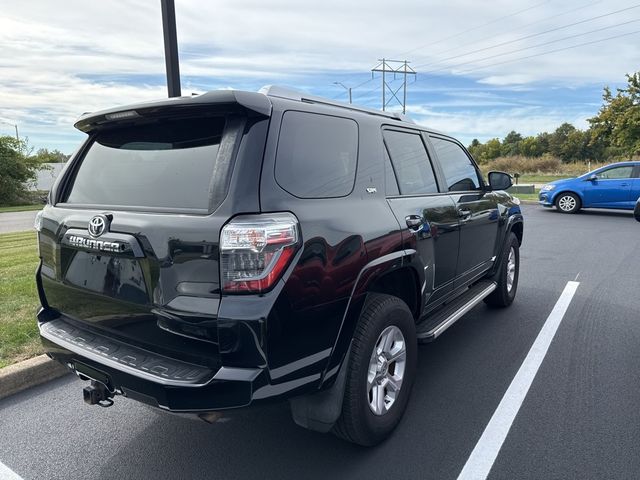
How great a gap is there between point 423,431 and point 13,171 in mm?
33063

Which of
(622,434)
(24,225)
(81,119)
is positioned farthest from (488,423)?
(24,225)

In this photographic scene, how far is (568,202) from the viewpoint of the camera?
15.3 meters

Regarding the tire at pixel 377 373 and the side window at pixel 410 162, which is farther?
the side window at pixel 410 162

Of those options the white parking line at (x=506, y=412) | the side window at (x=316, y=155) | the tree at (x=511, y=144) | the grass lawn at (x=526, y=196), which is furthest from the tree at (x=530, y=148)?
the side window at (x=316, y=155)

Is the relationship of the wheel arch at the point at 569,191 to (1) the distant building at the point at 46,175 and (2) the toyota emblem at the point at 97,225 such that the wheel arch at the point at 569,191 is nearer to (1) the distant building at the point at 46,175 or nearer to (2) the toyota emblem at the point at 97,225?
(2) the toyota emblem at the point at 97,225

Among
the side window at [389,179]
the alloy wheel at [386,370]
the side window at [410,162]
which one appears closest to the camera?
the alloy wheel at [386,370]

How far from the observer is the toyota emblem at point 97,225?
2.37 meters

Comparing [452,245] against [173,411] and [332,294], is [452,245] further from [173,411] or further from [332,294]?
[173,411]

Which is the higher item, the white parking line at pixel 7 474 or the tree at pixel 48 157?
the tree at pixel 48 157

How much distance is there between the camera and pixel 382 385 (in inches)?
111

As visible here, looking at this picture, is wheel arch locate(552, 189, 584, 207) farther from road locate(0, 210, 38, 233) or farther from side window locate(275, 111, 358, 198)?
road locate(0, 210, 38, 233)

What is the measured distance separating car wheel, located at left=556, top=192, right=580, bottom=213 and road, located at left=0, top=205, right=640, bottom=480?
471 inches

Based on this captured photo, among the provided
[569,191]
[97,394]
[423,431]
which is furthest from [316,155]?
[569,191]

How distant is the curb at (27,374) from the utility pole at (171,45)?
3.26 meters
